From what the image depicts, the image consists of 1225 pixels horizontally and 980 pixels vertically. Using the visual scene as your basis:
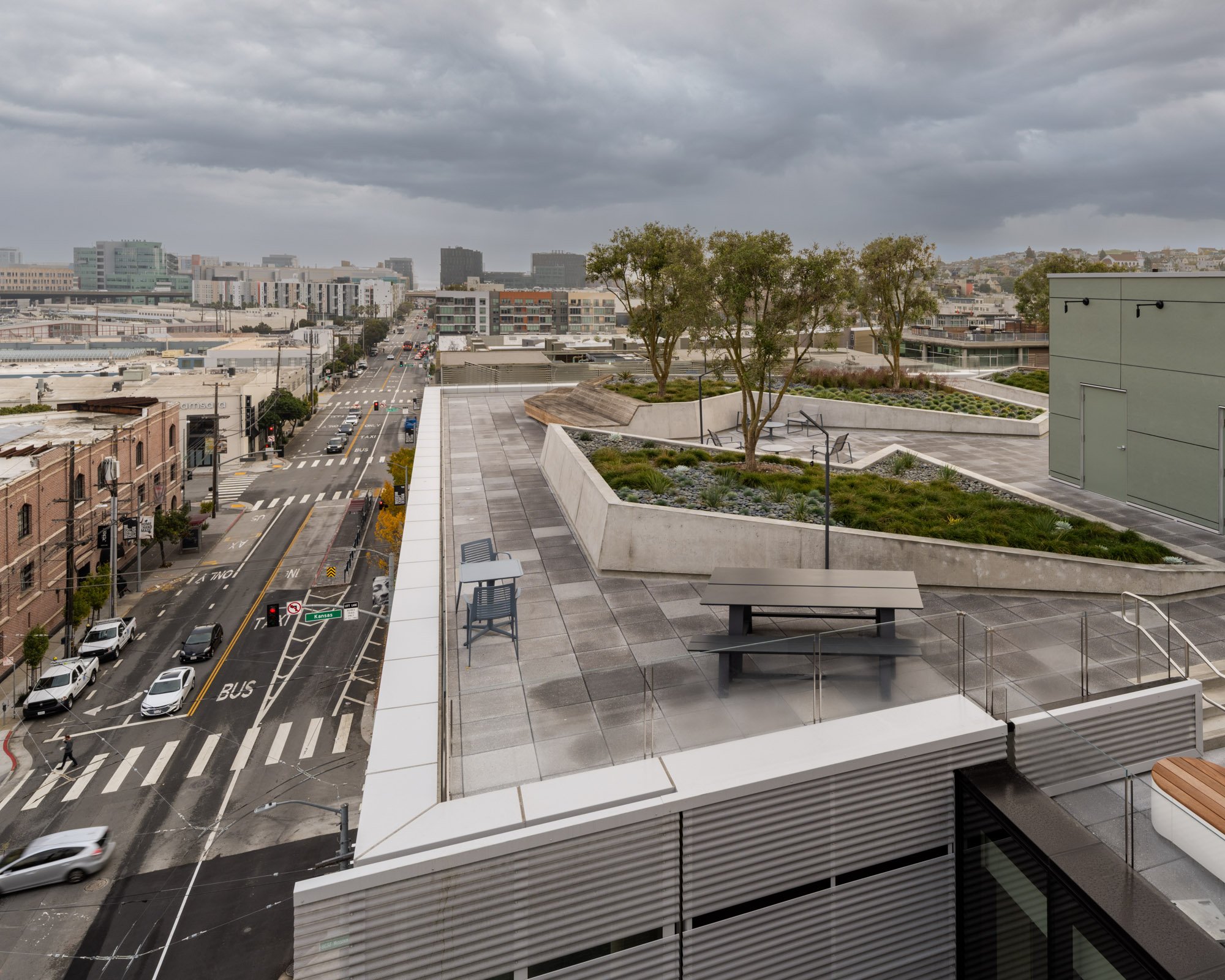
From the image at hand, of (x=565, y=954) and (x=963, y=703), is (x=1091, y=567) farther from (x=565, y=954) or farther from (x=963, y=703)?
(x=565, y=954)

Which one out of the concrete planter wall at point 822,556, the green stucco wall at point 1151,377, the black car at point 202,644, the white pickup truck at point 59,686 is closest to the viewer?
the concrete planter wall at point 822,556

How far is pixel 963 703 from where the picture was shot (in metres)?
8.25

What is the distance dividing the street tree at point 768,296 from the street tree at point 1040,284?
118ft

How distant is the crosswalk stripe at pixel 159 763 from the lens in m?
22.3

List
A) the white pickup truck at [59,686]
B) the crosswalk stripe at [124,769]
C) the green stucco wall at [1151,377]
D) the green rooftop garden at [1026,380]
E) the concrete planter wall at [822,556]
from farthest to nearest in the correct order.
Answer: the green rooftop garden at [1026,380]
the white pickup truck at [59,686]
the crosswalk stripe at [124,769]
the green stucco wall at [1151,377]
the concrete planter wall at [822,556]

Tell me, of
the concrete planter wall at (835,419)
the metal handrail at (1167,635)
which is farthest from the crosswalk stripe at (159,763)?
the metal handrail at (1167,635)

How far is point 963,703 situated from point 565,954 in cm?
480

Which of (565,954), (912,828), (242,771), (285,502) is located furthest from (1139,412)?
(285,502)

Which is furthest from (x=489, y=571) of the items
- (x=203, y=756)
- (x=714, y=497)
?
(x=203, y=756)

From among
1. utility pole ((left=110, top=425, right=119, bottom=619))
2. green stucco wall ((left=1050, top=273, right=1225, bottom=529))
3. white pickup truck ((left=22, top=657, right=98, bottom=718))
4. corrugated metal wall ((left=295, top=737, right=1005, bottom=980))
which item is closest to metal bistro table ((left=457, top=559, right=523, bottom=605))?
corrugated metal wall ((left=295, top=737, right=1005, bottom=980))

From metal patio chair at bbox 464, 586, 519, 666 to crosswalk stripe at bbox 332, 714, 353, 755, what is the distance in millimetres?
15502

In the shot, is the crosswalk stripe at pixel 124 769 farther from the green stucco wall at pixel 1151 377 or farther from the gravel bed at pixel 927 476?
the green stucco wall at pixel 1151 377

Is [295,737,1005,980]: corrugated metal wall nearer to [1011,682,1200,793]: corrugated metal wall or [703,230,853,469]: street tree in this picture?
[1011,682,1200,793]: corrugated metal wall

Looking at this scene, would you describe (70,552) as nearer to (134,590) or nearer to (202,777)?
(134,590)
